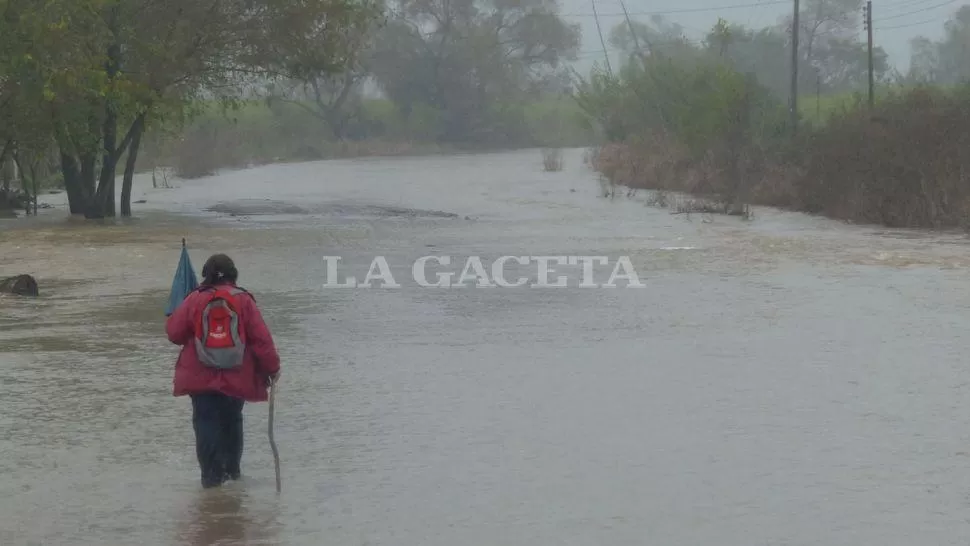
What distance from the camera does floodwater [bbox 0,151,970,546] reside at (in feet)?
24.8

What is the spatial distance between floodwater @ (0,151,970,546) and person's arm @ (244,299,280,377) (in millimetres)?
735

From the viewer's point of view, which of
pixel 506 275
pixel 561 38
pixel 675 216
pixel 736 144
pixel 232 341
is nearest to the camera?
pixel 232 341

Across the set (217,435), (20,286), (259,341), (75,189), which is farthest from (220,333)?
(75,189)

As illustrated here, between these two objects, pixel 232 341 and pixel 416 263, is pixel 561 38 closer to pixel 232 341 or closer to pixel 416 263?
pixel 416 263

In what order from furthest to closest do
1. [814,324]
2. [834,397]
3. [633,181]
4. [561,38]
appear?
[561,38] → [633,181] → [814,324] → [834,397]

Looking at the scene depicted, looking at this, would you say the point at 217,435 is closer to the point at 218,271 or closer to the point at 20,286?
the point at 218,271

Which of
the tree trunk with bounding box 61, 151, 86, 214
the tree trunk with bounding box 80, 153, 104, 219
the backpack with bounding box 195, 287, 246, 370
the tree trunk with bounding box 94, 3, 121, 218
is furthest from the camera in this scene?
the tree trunk with bounding box 61, 151, 86, 214

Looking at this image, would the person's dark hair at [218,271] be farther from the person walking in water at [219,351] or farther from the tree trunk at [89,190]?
the tree trunk at [89,190]

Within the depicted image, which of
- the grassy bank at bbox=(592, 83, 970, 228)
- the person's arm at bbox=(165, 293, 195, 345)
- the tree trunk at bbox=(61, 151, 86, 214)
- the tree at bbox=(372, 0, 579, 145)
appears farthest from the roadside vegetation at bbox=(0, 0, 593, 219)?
the tree at bbox=(372, 0, 579, 145)

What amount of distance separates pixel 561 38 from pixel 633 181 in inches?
2684

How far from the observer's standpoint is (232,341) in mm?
7758

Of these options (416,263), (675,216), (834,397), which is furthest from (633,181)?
(834,397)

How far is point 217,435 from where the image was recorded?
26.5ft

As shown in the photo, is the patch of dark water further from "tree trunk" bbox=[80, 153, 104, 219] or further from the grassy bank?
the grassy bank
